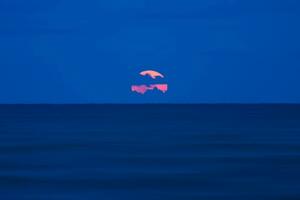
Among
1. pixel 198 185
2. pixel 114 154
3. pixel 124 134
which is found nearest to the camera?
pixel 198 185

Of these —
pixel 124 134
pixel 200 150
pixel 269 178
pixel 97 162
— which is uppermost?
pixel 124 134

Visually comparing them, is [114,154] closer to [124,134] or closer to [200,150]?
[200,150]

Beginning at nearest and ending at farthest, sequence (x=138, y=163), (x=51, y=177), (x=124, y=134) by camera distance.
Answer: (x=51, y=177) < (x=138, y=163) < (x=124, y=134)

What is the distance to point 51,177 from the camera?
12.8 meters

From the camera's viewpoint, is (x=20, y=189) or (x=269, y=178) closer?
(x=20, y=189)

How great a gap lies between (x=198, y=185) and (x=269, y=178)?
1.33 meters

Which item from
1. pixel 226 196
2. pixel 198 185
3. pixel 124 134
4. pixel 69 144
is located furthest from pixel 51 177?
pixel 124 134

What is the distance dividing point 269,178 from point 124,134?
1318 centimetres

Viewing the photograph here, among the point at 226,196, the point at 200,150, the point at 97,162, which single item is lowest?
the point at 226,196

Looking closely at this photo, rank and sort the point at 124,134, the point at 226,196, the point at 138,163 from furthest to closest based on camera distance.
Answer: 1. the point at 124,134
2. the point at 138,163
3. the point at 226,196

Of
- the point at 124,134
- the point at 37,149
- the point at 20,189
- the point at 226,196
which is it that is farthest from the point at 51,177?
the point at 124,134

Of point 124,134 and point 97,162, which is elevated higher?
point 124,134

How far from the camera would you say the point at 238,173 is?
43.2 ft

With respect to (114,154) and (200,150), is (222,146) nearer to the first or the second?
(200,150)
